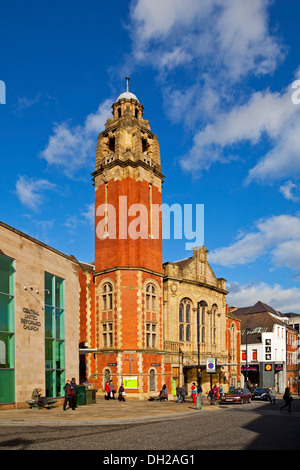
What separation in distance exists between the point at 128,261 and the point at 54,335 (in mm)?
14009

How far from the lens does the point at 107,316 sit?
42.1 meters

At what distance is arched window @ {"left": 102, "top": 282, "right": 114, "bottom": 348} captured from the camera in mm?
41500

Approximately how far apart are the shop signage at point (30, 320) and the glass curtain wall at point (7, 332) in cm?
110

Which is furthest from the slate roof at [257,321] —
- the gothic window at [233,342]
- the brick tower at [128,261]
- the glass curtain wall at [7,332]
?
the glass curtain wall at [7,332]

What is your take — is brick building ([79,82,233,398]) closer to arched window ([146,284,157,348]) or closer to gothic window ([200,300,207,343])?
arched window ([146,284,157,348])

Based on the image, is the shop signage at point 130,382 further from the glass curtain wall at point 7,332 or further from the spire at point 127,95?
the spire at point 127,95

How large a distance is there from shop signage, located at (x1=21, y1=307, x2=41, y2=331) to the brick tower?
1431 centimetres

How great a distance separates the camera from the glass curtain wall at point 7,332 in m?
23.2

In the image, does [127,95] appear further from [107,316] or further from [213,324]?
[213,324]

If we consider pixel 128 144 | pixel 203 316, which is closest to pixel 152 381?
pixel 203 316

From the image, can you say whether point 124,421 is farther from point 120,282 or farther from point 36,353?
point 120,282

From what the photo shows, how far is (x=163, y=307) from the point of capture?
45.1 metres
